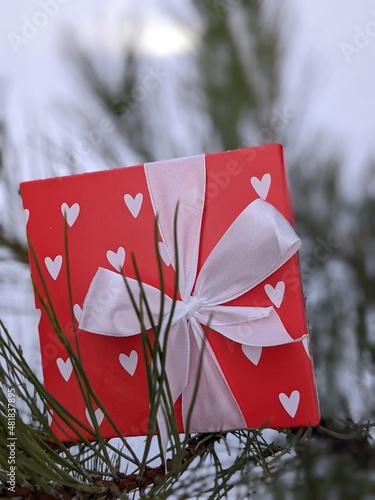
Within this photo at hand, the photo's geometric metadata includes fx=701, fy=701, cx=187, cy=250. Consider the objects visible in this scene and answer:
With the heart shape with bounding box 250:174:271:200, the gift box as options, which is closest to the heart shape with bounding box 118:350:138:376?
the gift box

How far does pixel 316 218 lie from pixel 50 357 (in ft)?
0.64

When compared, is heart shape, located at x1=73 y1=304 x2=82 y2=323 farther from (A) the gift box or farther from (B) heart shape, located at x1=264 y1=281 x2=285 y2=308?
(B) heart shape, located at x1=264 y1=281 x2=285 y2=308

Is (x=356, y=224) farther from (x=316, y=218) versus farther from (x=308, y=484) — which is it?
(x=308, y=484)

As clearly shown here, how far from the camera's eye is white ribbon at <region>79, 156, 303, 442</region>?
0.35 meters

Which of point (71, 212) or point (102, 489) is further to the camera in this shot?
point (71, 212)

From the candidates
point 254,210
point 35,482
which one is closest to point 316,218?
point 254,210

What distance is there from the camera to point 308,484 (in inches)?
10.8

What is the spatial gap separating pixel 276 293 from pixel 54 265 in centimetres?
13

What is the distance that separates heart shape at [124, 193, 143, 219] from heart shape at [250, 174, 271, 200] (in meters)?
0.06

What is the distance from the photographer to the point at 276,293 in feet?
1.18

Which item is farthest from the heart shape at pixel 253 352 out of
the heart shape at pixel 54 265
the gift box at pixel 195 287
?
the heart shape at pixel 54 265

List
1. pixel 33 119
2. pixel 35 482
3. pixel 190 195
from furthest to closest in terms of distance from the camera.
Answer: pixel 33 119, pixel 190 195, pixel 35 482

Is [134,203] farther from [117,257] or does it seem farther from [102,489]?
[102,489]

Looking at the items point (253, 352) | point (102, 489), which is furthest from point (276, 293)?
point (102, 489)
